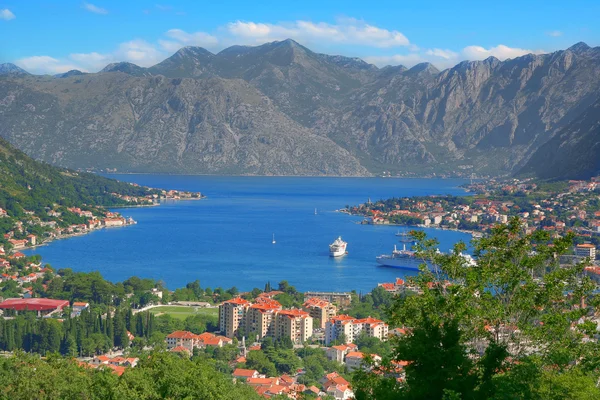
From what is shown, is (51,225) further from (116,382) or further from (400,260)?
(116,382)

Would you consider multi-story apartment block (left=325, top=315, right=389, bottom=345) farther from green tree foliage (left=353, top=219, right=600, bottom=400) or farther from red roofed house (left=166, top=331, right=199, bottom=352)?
green tree foliage (left=353, top=219, right=600, bottom=400)

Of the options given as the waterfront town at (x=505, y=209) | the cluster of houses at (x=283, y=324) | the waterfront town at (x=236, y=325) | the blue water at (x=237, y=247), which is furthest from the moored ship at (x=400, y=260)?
the cluster of houses at (x=283, y=324)

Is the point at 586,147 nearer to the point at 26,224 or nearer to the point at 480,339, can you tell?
the point at 26,224

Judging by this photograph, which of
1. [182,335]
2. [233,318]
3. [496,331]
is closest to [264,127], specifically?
[233,318]

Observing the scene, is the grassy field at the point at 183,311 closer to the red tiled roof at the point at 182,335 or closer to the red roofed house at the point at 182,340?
the red tiled roof at the point at 182,335

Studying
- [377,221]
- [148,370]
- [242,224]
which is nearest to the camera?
[148,370]

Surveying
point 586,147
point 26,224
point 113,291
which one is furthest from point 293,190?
point 113,291
